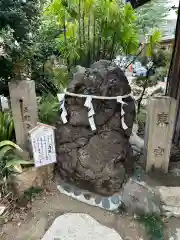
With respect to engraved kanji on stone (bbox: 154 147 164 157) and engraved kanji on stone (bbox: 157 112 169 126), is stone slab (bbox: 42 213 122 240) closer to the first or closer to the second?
engraved kanji on stone (bbox: 154 147 164 157)

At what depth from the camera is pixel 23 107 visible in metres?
2.98

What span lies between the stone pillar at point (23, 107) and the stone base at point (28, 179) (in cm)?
61

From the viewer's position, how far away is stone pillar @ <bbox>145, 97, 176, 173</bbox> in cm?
276

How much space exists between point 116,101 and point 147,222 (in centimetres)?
140

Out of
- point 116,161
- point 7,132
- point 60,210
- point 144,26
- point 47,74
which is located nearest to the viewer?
point 60,210

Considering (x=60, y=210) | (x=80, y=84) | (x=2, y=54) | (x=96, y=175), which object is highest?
(x=2, y=54)

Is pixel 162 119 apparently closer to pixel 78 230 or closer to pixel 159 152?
pixel 159 152

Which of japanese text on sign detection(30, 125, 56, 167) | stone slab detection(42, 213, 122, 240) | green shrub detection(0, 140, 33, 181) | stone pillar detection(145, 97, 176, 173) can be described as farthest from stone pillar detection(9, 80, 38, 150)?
stone pillar detection(145, 97, 176, 173)

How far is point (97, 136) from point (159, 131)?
0.83 meters

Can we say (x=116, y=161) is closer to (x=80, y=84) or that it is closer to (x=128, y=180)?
(x=128, y=180)

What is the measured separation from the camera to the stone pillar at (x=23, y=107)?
287cm

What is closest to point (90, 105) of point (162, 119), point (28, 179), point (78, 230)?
point (162, 119)

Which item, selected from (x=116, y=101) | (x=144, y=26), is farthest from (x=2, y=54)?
(x=144, y=26)

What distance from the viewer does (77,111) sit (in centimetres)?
269
